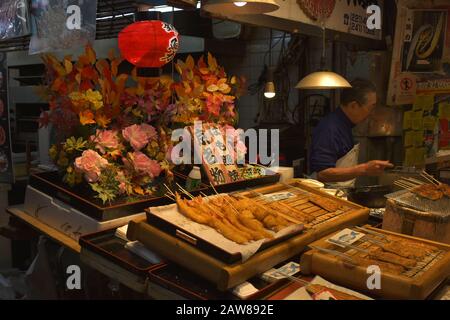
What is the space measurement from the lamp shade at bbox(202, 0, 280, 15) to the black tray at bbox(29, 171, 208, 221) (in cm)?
114

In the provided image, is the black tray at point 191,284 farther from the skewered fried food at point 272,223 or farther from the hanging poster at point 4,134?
the hanging poster at point 4,134

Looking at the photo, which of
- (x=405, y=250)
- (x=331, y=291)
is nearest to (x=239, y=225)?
(x=331, y=291)

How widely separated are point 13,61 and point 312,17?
23.0ft

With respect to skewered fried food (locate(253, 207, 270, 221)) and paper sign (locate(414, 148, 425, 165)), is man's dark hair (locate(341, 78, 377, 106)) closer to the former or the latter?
paper sign (locate(414, 148, 425, 165))

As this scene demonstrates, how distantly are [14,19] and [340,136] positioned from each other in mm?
4035

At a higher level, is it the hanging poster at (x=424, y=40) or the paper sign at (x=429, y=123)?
the hanging poster at (x=424, y=40)

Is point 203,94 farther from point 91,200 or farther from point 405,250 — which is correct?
point 405,250

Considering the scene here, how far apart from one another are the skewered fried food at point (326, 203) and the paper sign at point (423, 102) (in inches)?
159

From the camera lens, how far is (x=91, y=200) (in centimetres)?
262

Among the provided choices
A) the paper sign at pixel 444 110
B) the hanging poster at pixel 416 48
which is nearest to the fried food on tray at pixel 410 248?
the hanging poster at pixel 416 48

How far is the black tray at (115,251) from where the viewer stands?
6.52 feet

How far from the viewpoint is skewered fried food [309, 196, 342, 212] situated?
2.62 m
